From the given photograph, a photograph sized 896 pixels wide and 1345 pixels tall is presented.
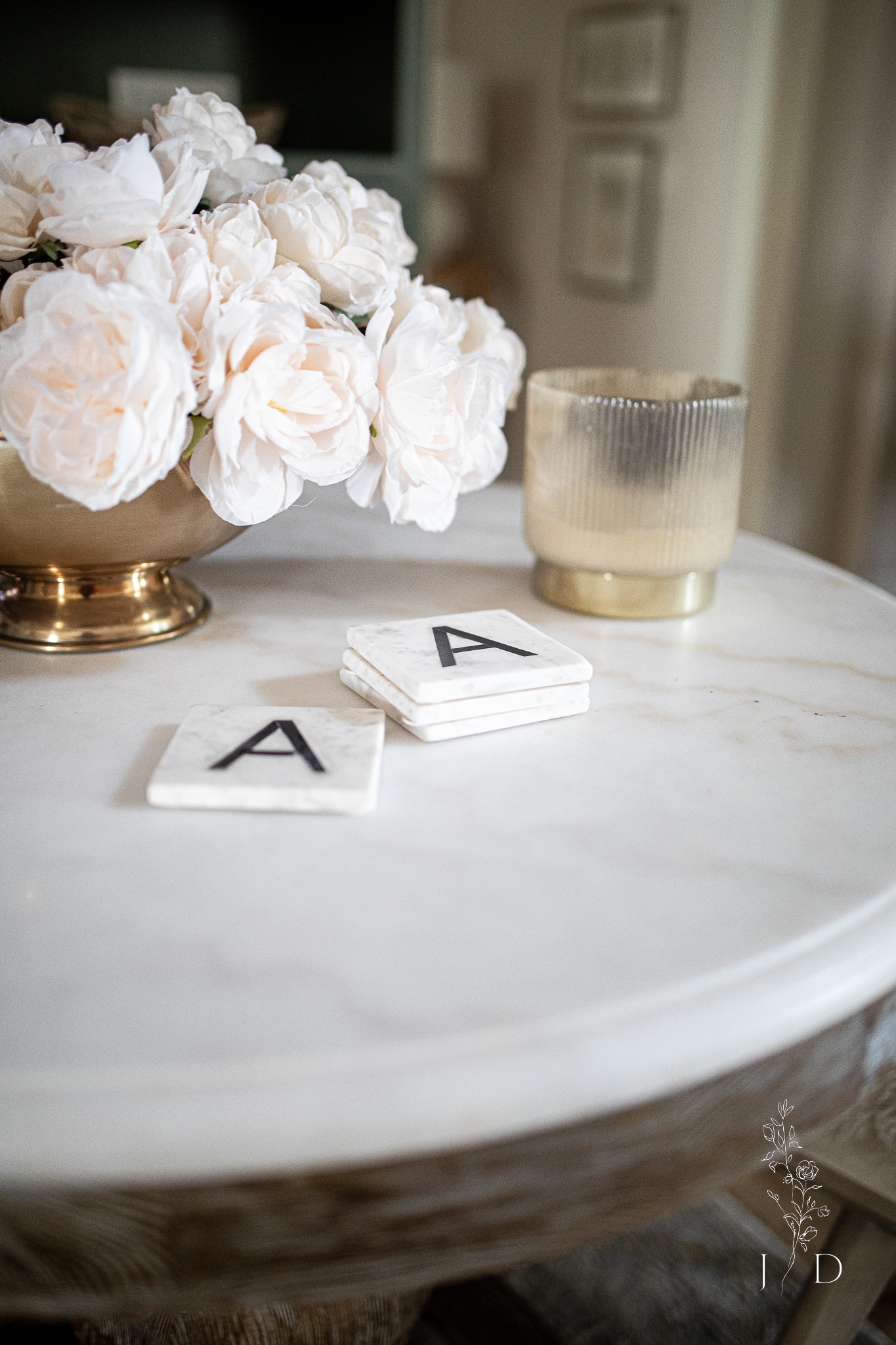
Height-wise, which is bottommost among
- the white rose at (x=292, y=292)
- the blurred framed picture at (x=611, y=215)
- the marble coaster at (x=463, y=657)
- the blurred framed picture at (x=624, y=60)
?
the marble coaster at (x=463, y=657)

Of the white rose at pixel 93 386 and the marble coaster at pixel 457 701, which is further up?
the white rose at pixel 93 386

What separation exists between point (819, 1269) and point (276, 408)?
66cm

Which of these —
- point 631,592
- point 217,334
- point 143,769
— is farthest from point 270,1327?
point 217,334

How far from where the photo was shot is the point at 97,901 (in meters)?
0.47

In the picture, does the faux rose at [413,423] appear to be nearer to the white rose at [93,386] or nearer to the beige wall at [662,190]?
the white rose at [93,386]

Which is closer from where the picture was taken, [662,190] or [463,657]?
[463,657]

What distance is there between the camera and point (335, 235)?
0.69 meters

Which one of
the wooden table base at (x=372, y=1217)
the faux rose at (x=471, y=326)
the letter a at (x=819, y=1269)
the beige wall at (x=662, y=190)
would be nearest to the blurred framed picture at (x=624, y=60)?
the beige wall at (x=662, y=190)

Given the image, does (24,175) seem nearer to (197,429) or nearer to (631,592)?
(197,429)

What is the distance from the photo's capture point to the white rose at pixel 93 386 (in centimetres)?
57

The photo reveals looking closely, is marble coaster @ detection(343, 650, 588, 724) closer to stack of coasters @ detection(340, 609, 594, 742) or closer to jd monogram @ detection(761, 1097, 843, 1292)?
stack of coasters @ detection(340, 609, 594, 742)

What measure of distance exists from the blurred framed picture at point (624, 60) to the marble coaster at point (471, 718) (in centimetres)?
279

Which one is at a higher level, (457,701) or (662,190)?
(662,190)

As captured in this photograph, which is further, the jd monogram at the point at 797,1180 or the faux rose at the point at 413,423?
the faux rose at the point at 413,423
